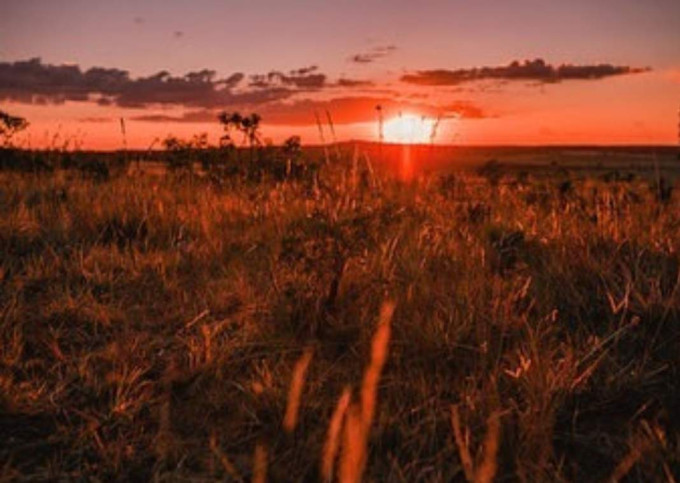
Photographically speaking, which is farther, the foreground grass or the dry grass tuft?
the dry grass tuft

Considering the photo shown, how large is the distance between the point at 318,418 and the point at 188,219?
3.51 metres

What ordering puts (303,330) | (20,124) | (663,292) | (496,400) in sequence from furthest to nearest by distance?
(20,124)
(663,292)
(303,330)
(496,400)

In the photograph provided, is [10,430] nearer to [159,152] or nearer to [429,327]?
[429,327]

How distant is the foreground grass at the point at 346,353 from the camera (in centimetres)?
238

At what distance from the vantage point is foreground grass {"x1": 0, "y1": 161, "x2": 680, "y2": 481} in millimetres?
2375

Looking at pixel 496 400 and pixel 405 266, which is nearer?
pixel 496 400

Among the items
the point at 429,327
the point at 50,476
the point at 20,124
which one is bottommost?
the point at 50,476

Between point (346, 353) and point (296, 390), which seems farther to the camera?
point (346, 353)

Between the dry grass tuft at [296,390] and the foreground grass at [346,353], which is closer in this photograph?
the foreground grass at [346,353]

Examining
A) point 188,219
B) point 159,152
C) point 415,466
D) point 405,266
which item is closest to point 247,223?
point 188,219

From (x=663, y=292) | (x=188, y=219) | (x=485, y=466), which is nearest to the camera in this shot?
(x=485, y=466)

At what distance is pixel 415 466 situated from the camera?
2.30 m

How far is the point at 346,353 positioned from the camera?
10.3ft

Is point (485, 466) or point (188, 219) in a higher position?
point (188, 219)
